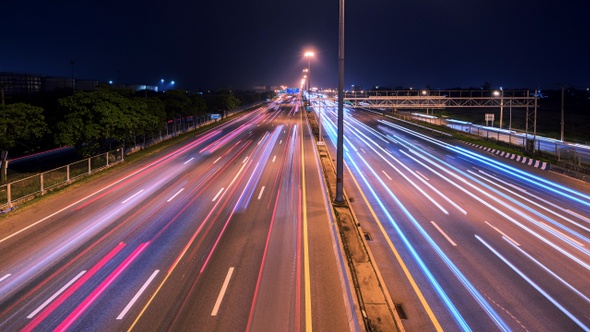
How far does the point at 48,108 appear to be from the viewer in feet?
174

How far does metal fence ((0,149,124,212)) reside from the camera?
729 inches

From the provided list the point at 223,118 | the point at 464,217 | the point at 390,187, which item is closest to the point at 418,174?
the point at 390,187

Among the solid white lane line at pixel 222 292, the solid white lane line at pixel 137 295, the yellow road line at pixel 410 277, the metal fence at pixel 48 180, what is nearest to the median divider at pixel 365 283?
the yellow road line at pixel 410 277

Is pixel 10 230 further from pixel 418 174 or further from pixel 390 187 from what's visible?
pixel 418 174

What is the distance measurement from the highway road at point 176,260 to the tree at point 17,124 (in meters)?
4.01

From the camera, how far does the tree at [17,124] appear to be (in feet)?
69.9

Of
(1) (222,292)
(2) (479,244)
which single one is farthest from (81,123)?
(2) (479,244)

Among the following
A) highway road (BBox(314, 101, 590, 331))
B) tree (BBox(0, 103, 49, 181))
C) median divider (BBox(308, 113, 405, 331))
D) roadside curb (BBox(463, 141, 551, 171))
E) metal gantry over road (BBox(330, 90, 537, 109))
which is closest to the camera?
median divider (BBox(308, 113, 405, 331))

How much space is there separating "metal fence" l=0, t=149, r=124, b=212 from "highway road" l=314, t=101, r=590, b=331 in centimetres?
1618

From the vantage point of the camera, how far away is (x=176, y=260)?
1245cm

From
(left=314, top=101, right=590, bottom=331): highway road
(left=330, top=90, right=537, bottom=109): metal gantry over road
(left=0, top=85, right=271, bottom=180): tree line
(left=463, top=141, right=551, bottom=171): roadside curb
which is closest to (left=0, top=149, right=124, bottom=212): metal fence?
(left=0, top=85, right=271, bottom=180): tree line

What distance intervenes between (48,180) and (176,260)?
1413cm

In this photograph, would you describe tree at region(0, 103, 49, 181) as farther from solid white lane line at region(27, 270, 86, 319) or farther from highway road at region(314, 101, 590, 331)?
highway road at region(314, 101, 590, 331)

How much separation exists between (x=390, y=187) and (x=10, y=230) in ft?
61.4
